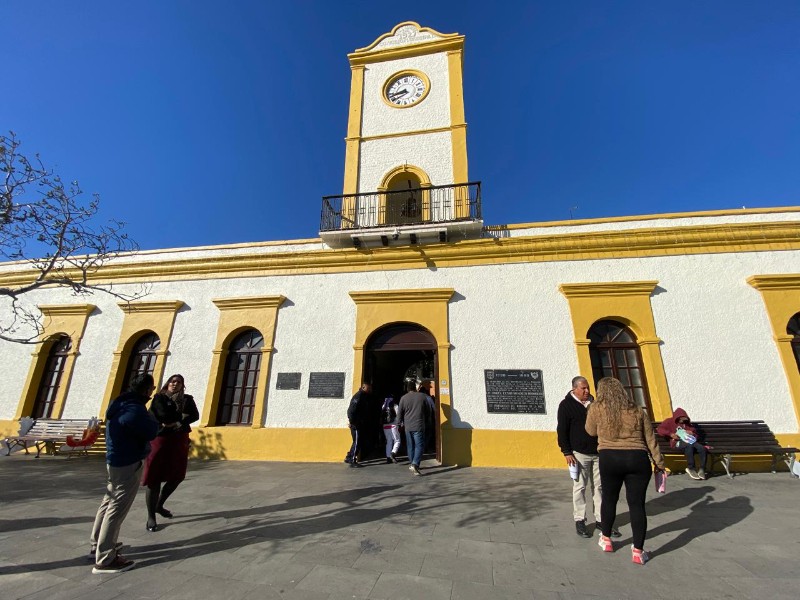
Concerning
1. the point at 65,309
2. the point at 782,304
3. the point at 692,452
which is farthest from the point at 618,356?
the point at 65,309

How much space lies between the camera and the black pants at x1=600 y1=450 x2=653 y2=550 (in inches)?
121

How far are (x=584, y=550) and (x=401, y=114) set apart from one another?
37.4ft

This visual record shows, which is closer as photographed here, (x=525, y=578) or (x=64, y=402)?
(x=525, y=578)

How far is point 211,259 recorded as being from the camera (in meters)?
9.27

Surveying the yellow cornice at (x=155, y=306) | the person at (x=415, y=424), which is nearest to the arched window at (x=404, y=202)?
the person at (x=415, y=424)

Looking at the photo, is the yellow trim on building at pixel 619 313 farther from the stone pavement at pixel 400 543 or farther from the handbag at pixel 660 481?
the handbag at pixel 660 481

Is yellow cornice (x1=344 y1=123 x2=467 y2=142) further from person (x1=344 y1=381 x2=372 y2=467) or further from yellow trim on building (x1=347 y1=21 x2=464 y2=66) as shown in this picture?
person (x1=344 y1=381 x2=372 y2=467)

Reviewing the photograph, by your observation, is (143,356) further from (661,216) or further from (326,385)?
(661,216)

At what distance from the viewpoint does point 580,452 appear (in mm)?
3842

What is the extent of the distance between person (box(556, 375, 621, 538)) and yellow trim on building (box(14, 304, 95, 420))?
1125 cm

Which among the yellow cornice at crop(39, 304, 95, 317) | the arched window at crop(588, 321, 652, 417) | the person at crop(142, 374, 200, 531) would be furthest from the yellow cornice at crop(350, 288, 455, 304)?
the yellow cornice at crop(39, 304, 95, 317)

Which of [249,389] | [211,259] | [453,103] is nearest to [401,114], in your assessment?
[453,103]

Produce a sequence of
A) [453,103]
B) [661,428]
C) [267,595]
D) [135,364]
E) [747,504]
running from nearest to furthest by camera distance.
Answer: [267,595] < [747,504] < [661,428] < [135,364] < [453,103]

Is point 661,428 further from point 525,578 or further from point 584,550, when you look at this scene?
point 525,578
